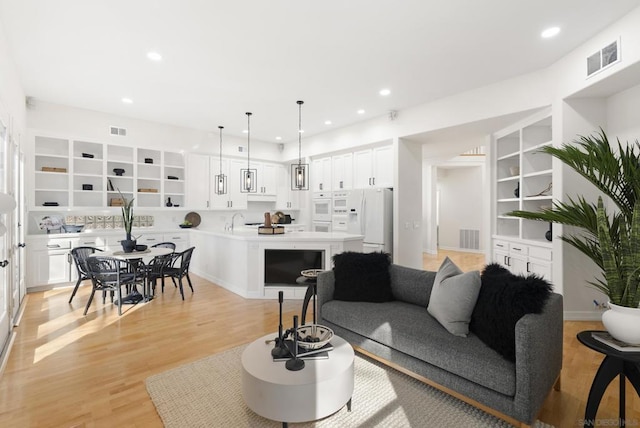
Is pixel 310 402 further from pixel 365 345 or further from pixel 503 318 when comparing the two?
pixel 503 318

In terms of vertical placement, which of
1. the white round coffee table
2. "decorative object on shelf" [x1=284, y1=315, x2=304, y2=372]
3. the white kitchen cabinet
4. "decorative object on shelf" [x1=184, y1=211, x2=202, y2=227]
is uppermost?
the white kitchen cabinet

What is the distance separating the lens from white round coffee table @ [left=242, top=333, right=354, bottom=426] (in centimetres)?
171

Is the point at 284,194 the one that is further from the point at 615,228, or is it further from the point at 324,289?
the point at 615,228

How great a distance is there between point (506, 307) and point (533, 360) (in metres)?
0.31

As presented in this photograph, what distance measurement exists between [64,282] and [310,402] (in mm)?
5330

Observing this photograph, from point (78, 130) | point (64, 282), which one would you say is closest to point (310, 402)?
point (64, 282)

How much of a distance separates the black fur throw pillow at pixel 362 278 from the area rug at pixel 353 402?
23.6 inches

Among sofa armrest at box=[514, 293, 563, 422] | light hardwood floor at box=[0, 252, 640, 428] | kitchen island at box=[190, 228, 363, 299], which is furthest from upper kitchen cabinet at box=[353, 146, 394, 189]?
sofa armrest at box=[514, 293, 563, 422]

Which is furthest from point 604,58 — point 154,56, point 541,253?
point 154,56

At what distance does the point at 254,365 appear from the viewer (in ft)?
6.21

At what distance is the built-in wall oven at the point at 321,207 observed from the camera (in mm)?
6918

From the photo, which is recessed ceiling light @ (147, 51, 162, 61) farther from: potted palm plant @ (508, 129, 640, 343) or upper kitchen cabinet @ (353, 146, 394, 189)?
potted palm plant @ (508, 129, 640, 343)

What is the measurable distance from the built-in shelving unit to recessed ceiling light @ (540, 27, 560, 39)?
20.5ft

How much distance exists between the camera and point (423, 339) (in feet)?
7.14
